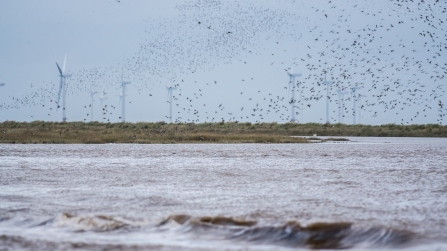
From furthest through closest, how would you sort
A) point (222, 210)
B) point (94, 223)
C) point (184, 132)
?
point (184, 132) < point (222, 210) < point (94, 223)

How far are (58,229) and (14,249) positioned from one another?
2078 mm

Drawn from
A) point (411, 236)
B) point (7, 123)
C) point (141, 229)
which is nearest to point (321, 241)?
point (411, 236)

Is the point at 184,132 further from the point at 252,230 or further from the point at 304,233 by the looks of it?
the point at 304,233

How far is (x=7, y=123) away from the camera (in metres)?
87.1

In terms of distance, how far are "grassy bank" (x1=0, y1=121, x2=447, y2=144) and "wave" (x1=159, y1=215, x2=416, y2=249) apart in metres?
45.4

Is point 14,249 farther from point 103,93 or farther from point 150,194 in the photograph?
point 103,93

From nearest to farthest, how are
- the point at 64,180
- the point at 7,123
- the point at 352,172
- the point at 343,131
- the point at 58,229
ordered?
the point at 58,229
the point at 64,180
the point at 352,172
the point at 7,123
the point at 343,131

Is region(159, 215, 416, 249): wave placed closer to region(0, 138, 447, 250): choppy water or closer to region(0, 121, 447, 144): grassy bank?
region(0, 138, 447, 250): choppy water

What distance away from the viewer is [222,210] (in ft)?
49.1

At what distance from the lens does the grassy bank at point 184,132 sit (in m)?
60.1

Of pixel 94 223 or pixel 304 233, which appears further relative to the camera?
pixel 94 223

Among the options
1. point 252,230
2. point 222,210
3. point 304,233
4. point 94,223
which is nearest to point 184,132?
point 222,210

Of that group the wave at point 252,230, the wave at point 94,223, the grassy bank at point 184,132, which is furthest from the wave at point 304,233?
the grassy bank at point 184,132

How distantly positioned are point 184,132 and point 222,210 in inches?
2220
